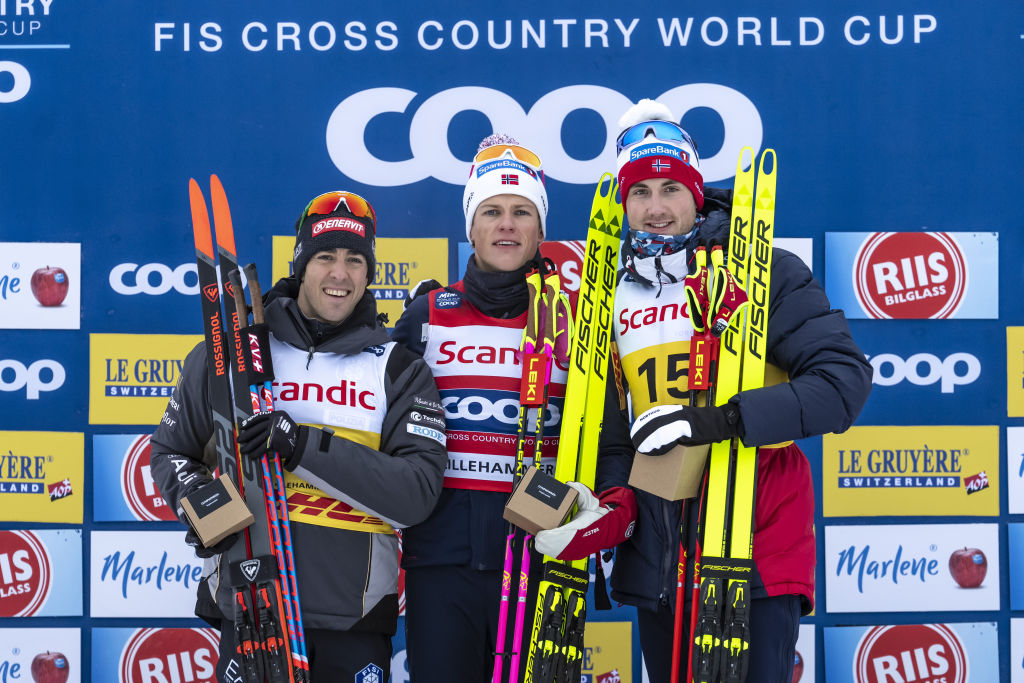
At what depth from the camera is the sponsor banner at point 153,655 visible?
10.7 feet

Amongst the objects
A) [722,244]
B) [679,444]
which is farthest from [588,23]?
[679,444]

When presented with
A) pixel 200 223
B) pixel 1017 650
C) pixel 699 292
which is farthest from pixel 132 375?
pixel 1017 650

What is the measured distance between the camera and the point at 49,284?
3.20 metres

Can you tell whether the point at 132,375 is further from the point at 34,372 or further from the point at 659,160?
the point at 659,160

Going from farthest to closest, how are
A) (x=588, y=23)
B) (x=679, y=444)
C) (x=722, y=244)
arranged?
(x=588, y=23) < (x=722, y=244) < (x=679, y=444)

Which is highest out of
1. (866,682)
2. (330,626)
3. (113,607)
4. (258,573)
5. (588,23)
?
(588,23)

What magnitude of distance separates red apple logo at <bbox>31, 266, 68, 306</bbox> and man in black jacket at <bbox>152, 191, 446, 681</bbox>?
144cm

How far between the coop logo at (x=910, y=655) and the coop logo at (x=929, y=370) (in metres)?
0.97

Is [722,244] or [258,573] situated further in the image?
[722,244]

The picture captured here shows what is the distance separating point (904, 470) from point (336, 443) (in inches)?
92.9

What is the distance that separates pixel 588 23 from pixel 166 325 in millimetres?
2026

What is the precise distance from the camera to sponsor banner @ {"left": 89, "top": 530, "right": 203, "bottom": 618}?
3.23m

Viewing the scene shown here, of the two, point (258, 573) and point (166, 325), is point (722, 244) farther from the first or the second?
point (166, 325)

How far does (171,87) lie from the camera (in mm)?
3191
